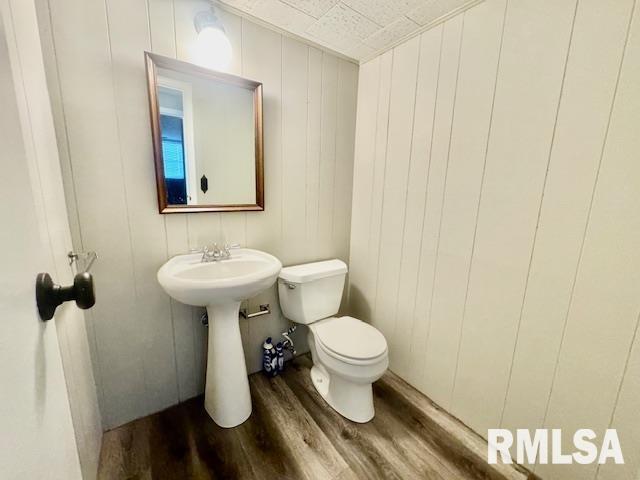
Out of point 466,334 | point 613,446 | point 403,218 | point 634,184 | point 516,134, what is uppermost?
point 516,134

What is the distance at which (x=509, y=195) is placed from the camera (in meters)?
1.12

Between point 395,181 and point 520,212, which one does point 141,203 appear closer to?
point 395,181

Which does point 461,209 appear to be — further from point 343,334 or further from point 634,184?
point 343,334

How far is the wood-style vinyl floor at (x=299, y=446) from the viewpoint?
112cm

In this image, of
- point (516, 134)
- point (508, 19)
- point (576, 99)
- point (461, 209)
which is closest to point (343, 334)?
point (461, 209)

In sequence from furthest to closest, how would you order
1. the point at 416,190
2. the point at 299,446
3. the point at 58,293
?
the point at 416,190 < the point at 299,446 < the point at 58,293

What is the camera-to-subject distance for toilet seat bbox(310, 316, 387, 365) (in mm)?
1278

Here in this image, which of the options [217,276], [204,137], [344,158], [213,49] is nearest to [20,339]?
[217,276]

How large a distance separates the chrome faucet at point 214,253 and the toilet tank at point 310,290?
0.33 m

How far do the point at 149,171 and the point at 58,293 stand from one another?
881mm

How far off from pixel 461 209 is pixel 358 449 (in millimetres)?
1235

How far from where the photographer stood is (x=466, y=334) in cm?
132

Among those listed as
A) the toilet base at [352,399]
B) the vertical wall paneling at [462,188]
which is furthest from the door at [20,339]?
the vertical wall paneling at [462,188]

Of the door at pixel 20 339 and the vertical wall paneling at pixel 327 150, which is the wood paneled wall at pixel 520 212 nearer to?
the vertical wall paneling at pixel 327 150
